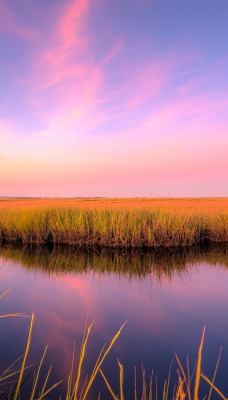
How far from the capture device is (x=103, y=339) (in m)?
4.43

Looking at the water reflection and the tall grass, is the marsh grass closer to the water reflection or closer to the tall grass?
the water reflection

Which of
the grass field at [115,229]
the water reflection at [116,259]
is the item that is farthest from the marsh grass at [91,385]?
the grass field at [115,229]

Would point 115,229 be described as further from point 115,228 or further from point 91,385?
point 91,385

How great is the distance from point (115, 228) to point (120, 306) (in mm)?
5524

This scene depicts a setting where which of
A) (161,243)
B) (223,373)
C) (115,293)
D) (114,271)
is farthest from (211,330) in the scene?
(161,243)

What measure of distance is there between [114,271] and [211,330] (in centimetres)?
377

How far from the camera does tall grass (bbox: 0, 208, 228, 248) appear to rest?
11102 mm

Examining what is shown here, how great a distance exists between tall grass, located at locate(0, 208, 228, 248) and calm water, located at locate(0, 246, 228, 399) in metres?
0.92

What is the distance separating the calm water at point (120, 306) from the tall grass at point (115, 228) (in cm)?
92

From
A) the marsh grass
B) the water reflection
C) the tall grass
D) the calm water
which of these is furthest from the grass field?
the marsh grass

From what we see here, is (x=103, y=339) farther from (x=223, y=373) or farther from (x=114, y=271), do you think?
(x=114, y=271)

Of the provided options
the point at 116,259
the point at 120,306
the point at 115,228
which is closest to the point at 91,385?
the point at 120,306

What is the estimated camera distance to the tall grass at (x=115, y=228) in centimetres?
1110

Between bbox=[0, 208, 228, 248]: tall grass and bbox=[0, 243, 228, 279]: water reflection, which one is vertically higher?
bbox=[0, 208, 228, 248]: tall grass
